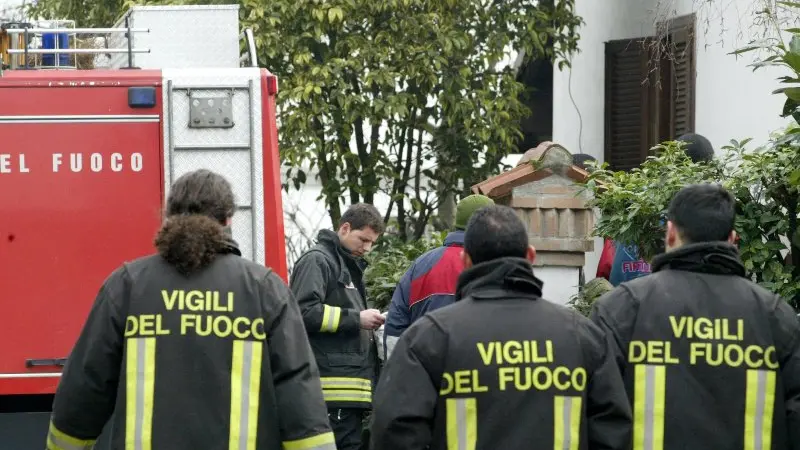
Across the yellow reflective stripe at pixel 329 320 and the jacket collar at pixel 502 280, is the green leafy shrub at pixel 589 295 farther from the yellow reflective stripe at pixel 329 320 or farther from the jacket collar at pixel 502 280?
the jacket collar at pixel 502 280

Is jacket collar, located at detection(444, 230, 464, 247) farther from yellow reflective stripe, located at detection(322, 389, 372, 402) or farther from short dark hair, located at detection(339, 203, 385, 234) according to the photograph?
yellow reflective stripe, located at detection(322, 389, 372, 402)

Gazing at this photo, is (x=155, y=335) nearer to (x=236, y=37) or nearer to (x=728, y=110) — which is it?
(x=236, y=37)

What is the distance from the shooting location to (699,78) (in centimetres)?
1109

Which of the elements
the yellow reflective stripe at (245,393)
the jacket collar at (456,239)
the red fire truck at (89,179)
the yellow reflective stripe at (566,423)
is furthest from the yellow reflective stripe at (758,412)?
the red fire truck at (89,179)

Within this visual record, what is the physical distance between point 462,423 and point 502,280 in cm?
44

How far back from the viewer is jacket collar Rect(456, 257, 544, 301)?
4.19m

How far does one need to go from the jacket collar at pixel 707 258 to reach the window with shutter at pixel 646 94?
20.9ft

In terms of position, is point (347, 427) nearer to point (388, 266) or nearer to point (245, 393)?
point (245, 393)

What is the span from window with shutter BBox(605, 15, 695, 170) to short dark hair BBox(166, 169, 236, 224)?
22.2 ft

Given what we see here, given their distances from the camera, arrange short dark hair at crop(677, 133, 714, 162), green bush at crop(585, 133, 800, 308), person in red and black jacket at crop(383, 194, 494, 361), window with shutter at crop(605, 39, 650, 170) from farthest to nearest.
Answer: window with shutter at crop(605, 39, 650, 170), short dark hair at crop(677, 133, 714, 162), person in red and black jacket at crop(383, 194, 494, 361), green bush at crop(585, 133, 800, 308)

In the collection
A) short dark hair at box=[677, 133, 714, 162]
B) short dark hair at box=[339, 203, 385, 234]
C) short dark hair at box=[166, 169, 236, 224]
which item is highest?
short dark hair at box=[677, 133, 714, 162]

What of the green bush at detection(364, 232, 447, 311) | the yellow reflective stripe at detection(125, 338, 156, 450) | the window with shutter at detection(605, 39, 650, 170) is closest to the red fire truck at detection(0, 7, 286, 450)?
the yellow reflective stripe at detection(125, 338, 156, 450)

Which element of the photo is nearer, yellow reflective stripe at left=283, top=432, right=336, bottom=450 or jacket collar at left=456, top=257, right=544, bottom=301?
jacket collar at left=456, top=257, right=544, bottom=301

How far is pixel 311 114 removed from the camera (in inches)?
472
